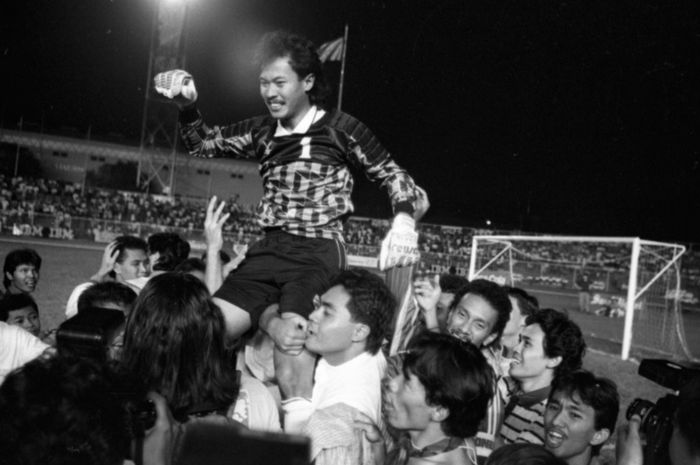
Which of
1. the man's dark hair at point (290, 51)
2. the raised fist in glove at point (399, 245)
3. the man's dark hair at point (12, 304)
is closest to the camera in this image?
the raised fist in glove at point (399, 245)

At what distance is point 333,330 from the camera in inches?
112

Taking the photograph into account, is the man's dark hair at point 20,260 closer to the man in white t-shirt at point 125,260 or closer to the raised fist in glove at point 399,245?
the man in white t-shirt at point 125,260

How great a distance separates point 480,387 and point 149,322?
4.35ft

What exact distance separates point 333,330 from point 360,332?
0.46 ft

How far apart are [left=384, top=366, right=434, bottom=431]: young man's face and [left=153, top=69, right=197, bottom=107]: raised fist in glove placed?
1868mm

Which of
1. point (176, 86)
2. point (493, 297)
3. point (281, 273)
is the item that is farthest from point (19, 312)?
point (493, 297)

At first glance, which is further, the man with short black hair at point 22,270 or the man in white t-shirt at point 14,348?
the man with short black hair at point 22,270

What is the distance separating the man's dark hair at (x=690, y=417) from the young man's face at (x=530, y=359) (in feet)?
6.35

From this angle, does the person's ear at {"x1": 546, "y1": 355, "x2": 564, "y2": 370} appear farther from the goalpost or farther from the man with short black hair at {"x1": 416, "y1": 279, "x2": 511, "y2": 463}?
the goalpost

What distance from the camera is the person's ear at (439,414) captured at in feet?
7.98

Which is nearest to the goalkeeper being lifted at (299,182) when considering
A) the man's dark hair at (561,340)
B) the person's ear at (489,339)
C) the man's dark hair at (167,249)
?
the person's ear at (489,339)

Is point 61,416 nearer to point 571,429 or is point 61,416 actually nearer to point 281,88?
point 281,88

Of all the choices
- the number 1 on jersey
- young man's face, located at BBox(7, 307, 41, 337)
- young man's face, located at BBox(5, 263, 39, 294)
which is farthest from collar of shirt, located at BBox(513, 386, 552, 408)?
young man's face, located at BBox(5, 263, 39, 294)

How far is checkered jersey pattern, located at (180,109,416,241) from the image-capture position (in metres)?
3.19
